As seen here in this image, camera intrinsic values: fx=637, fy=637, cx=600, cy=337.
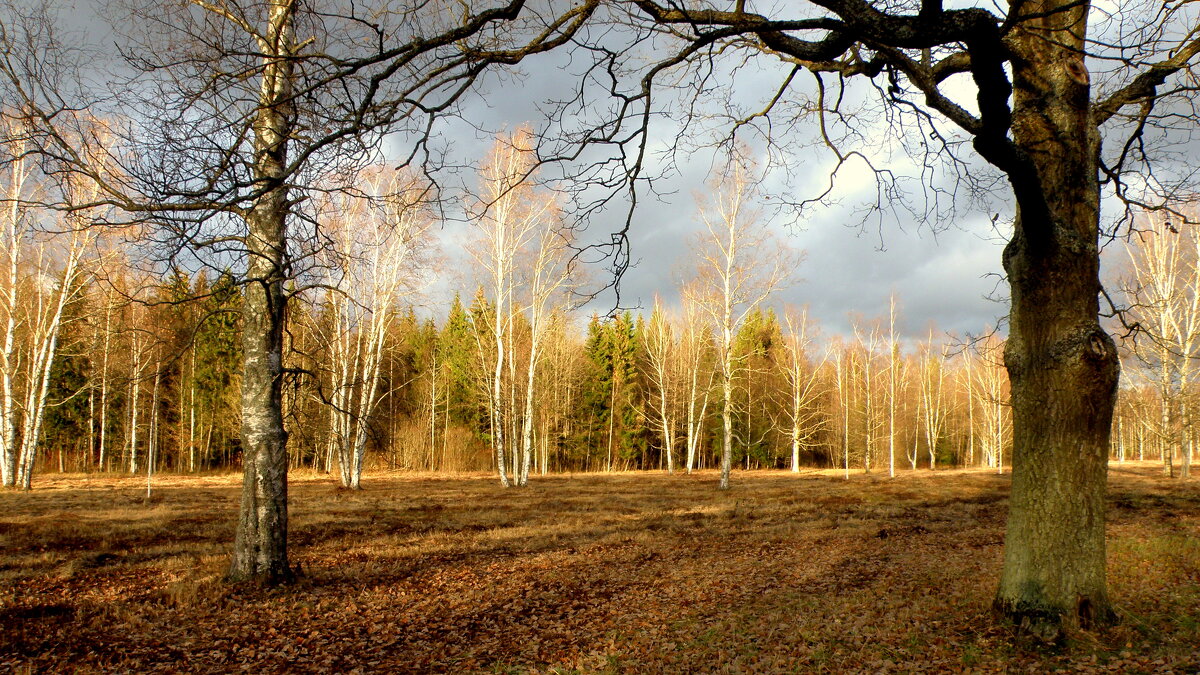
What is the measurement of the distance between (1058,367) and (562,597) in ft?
18.9

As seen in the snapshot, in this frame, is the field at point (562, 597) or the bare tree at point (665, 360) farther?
the bare tree at point (665, 360)

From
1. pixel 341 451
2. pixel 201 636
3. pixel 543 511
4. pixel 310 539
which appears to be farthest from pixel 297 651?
pixel 341 451

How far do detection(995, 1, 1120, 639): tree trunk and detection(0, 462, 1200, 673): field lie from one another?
411mm

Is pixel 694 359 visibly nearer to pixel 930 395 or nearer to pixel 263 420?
pixel 930 395

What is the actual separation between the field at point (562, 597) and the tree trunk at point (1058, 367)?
0.41 m

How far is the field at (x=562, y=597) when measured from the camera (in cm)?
528

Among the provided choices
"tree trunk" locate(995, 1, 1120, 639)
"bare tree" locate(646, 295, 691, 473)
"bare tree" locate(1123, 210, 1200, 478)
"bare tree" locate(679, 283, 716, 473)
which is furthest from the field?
"bare tree" locate(646, 295, 691, 473)

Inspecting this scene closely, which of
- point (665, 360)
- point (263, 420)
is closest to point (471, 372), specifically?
point (665, 360)

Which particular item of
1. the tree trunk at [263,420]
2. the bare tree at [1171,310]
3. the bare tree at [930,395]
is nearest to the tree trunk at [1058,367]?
the tree trunk at [263,420]

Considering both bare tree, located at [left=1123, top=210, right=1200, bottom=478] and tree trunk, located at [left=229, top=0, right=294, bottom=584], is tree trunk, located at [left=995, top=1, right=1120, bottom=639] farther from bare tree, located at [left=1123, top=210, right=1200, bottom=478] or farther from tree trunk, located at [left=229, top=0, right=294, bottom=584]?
bare tree, located at [left=1123, top=210, right=1200, bottom=478]

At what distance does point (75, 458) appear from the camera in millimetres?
38531

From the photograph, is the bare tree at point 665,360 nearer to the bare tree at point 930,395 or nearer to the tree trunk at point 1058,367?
the bare tree at point 930,395

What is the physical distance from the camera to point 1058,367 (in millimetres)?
4852

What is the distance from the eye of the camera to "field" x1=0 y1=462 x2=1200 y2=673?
5.28 meters
